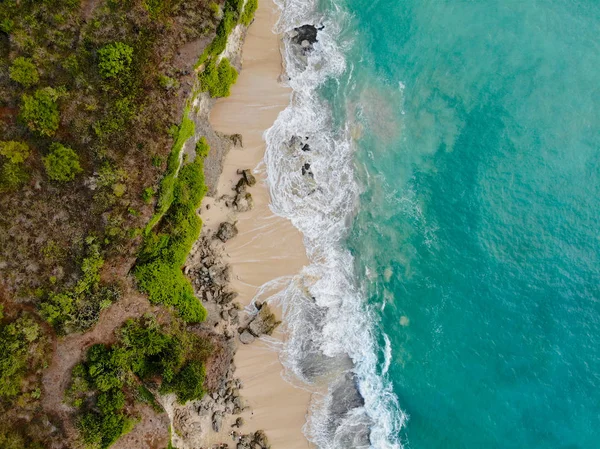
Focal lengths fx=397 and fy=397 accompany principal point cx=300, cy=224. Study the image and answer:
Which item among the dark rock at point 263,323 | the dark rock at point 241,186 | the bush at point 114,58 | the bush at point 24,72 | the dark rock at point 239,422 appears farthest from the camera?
the dark rock at point 241,186

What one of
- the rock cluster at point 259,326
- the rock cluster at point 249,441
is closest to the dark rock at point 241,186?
the rock cluster at point 259,326

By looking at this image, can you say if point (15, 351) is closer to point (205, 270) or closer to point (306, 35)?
point (205, 270)

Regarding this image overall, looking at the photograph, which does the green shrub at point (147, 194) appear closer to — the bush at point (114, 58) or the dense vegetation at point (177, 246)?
the dense vegetation at point (177, 246)

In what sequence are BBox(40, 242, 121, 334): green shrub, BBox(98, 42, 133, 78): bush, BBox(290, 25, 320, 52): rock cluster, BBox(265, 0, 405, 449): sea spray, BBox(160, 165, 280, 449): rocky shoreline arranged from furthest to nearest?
BBox(290, 25, 320, 52): rock cluster → BBox(265, 0, 405, 449): sea spray → BBox(160, 165, 280, 449): rocky shoreline → BBox(40, 242, 121, 334): green shrub → BBox(98, 42, 133, 78): bush

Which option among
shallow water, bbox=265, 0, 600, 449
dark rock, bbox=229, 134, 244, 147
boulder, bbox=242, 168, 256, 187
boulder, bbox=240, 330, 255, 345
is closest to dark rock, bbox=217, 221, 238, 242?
boulder, bbox=242, 168, 256, 187

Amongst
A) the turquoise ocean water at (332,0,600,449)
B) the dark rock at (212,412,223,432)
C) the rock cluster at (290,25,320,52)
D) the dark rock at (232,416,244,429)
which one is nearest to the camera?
the dark rock at (212,412,223,432)

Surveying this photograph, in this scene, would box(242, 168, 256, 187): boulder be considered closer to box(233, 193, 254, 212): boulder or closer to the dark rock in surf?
box(233, 193, 254, 212): boulder
